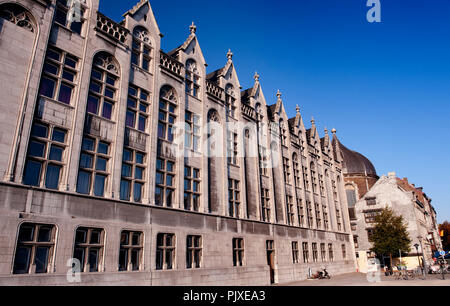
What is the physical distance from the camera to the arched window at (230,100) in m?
28.9

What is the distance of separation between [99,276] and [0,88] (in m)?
9.73

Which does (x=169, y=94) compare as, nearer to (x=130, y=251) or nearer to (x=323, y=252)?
(x=130, y=251)

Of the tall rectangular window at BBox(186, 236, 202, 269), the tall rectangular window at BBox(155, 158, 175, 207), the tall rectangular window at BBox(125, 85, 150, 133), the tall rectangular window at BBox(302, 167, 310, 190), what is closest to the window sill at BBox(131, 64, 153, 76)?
the tall rectangular window at BBox(125, 85, 150, 133)

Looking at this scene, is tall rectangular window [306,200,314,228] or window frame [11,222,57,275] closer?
window frame [11,222,57,275]

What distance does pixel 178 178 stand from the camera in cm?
2114

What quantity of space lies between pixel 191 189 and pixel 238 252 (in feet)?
22.3

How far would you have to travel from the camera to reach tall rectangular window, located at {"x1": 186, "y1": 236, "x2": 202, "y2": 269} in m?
20.3

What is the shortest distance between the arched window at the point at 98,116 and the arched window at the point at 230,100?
38.1 feet

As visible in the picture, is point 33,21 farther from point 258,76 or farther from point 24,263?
point 258,76

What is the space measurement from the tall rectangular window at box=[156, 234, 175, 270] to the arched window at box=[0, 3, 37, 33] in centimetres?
1316

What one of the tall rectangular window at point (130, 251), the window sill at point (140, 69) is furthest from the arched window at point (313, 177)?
the tall rectangular window at point (130, 251)

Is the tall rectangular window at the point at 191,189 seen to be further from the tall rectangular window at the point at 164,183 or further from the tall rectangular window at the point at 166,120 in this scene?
the tall rectangular window at the point at 166,120

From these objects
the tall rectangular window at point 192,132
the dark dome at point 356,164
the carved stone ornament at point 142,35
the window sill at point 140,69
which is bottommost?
the tall rectangular window at point 192,132

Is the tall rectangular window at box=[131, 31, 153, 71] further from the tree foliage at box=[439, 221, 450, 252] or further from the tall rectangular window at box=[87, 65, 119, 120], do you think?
the tree foliage at box=[439, 221, 450, 252]
